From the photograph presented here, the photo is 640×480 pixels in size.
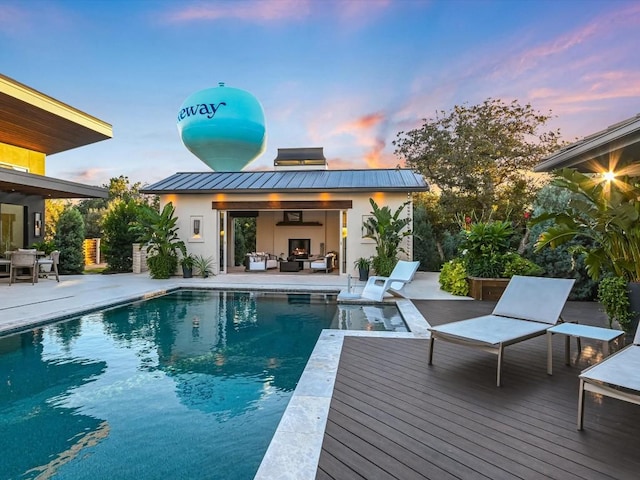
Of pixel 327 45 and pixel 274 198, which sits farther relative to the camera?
pixel 274 198

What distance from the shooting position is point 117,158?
2359cm

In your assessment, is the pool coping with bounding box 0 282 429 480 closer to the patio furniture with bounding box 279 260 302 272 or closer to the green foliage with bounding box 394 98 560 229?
the patio furniture with bounding box 279 260 302 272

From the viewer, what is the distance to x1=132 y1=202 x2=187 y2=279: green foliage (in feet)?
48.7

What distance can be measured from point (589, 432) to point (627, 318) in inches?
145

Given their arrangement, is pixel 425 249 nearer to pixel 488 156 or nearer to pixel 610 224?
pixel 488 156

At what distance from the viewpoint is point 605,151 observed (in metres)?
5.94

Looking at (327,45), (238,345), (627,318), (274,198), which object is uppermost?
(327,45)

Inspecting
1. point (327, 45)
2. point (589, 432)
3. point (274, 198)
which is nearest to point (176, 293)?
point (274, 198)

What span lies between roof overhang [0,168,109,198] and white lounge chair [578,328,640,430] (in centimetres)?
1479

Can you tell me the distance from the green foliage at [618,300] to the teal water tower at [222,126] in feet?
70.5

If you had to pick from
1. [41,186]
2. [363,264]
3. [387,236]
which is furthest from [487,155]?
[41,186]

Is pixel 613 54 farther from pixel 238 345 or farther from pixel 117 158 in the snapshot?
pixel 117 158

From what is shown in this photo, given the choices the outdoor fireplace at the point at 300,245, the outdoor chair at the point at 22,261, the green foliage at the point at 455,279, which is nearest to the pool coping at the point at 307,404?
the green foliage at the point at 455,279

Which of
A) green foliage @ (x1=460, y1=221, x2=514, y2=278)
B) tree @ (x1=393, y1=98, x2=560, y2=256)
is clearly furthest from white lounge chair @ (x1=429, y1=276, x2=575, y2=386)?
tree @ (x1=393, y1=98, x2=560, y2=256)
